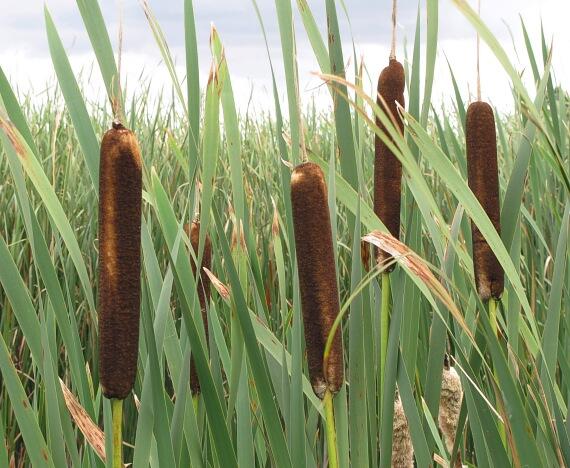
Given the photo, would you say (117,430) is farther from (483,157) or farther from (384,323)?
(483,157)

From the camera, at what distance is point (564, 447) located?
109 cm

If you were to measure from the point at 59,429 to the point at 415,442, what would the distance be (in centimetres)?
51

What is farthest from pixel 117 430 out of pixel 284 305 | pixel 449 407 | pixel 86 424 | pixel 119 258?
pixel 449 407

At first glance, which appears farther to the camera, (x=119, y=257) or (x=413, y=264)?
(x=413, y=264)

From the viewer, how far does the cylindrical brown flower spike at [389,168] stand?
3.79 ft

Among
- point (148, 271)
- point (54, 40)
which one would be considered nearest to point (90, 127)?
point (54, 40)

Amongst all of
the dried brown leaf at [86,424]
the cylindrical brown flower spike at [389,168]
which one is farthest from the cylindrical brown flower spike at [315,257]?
the dried brown leaf at [86,424]

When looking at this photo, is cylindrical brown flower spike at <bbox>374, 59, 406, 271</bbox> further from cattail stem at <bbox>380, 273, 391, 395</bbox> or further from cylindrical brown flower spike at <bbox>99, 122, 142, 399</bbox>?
cylindrical brown flower spike at <bbox>99, 122, 142, 399</bbox>

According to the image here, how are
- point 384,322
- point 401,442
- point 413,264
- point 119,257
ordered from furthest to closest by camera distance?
point 401,442, point 384,322, point 413,264, point 119,257

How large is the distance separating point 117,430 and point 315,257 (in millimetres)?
291

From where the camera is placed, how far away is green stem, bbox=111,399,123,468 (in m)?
0.86

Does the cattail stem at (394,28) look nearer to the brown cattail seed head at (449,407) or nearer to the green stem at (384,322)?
the green stem at (384,322)

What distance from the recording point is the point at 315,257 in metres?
0.84

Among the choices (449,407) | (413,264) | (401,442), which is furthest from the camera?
(449,407)
